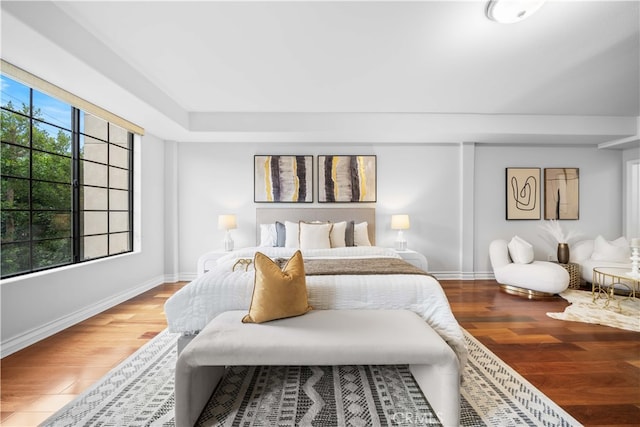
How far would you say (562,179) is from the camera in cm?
443

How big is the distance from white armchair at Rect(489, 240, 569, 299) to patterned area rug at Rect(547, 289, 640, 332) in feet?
0.83

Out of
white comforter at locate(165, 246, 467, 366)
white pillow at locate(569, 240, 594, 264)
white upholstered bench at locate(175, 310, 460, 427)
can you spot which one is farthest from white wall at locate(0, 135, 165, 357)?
white pillow at locate(569, 240, 594, 264)

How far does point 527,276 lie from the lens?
352 cm

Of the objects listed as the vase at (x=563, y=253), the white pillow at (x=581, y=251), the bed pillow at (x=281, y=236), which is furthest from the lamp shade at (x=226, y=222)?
the white pillow at (x=581, y=251)

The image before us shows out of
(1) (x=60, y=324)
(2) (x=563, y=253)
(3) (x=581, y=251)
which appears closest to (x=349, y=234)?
(2) (x=563, y=253)

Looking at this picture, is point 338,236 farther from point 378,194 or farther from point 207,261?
point 207,261

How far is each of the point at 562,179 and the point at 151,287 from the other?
642cm

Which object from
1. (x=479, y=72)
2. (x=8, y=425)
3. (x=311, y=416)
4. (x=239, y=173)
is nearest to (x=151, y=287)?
(x=239, y=173)

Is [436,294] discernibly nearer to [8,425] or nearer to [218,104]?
[8,425]

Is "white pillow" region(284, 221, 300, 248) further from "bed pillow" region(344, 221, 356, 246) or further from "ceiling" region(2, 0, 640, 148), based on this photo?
"ceiling" region(2, 0, 640, 148)

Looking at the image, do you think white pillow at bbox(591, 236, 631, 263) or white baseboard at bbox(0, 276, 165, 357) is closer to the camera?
white baseboard at bbox(0, 276, 165, 357)

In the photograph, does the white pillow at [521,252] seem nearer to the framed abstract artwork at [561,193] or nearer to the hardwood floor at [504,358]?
the hardwood floor at [504,358]

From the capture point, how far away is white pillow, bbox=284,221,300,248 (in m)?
3.72

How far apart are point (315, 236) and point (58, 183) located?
2.71 meters
